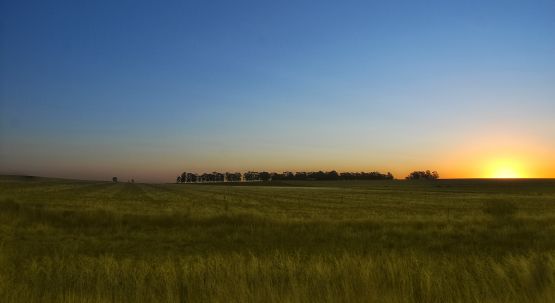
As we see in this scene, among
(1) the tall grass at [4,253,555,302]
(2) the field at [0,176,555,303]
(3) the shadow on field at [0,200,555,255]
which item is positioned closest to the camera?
(1) the tall grass at [4,253,555,302]

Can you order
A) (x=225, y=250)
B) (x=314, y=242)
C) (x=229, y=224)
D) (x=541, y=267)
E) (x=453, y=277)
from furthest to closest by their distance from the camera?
(x=229, y=224) → (x=314, y=242) → (x=225, y=250) → (x=541, y=267) → (x=453, y=277)

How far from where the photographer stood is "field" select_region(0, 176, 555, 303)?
8.37 m

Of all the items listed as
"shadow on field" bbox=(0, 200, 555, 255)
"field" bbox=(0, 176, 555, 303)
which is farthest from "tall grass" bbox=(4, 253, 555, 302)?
"shadow on field" bbox=(0, 200, 555, 255)

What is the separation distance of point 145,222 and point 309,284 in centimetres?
1983

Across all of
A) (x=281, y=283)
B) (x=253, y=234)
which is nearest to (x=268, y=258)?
(x=281, y=283)

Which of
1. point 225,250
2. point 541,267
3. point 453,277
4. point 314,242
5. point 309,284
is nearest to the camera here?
point 309,284

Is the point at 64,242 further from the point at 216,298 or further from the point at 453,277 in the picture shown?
the point at 453,277

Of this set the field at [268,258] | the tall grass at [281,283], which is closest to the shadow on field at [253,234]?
the field at [268,258]

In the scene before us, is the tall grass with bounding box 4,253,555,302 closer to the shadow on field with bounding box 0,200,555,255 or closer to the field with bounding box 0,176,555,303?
the field with bounding box 0,176,555,303

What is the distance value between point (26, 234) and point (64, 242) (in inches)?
118

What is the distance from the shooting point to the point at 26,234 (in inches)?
893

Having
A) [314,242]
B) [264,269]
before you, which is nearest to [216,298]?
[264,269]

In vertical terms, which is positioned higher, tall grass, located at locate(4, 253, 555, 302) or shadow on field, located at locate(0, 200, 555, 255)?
tall grass, located at locate(4, 253, 555, 302)

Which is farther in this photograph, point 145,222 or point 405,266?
point 145,222
